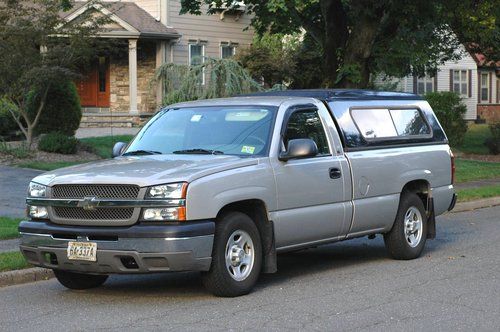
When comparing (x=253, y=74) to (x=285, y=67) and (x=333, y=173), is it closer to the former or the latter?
(x=285, y=67)

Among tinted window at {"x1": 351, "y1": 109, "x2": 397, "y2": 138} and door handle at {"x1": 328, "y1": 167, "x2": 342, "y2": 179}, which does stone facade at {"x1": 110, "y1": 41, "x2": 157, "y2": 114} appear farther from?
door handle at {"x1": 328, "y1": 167, "x2": 342, "y2": 179}

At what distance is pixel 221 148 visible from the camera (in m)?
8.62

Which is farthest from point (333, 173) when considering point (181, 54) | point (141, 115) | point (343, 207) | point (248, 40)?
point (248, 40)

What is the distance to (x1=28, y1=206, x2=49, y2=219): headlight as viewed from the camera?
26.6ft

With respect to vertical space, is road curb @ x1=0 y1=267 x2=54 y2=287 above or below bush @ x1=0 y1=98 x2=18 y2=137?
below

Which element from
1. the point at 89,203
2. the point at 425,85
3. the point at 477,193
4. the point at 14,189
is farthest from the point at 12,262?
the point at 425,85

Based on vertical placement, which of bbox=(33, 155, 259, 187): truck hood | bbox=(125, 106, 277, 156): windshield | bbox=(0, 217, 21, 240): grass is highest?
bbox=(125, 106, 277, 156): windshield

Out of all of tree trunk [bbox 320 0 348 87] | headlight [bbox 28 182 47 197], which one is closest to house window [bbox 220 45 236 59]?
tree trunk [bbox 320 0 348 87]

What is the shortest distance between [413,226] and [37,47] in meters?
13.3

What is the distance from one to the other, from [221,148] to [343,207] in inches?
59.9

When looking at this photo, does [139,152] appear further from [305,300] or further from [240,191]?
[305,300]

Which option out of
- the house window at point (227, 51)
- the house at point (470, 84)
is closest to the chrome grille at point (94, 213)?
the house window at point (227, 51)

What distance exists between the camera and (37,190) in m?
8.24

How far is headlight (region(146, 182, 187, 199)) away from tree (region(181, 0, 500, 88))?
943 centimetres
